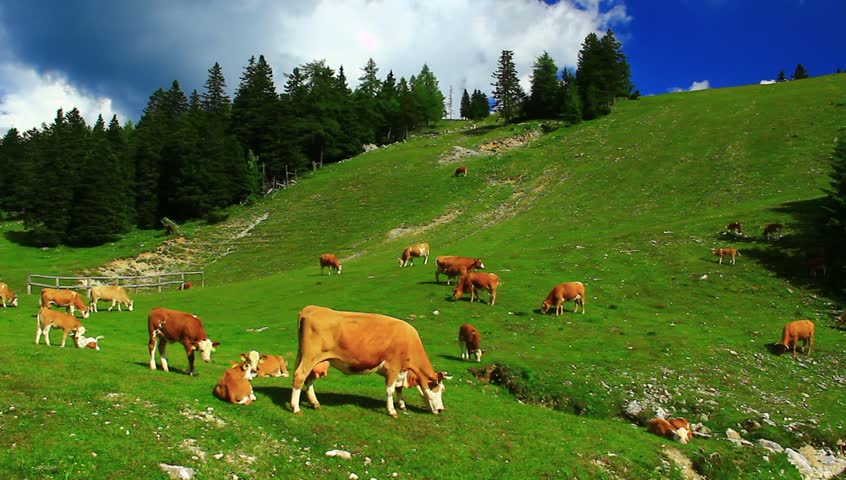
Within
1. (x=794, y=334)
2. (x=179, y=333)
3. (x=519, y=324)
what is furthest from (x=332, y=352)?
(x=794, y=334)

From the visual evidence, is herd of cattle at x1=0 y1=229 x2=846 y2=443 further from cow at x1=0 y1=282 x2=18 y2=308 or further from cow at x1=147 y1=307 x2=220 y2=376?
cow at x1=0 y1=282 x2=18 y2=308

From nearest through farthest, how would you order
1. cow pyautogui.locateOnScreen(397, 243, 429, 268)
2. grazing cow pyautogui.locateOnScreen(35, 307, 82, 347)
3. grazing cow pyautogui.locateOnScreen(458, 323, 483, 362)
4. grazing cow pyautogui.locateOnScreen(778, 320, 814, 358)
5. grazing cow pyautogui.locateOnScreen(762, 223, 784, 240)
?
grazing cow pyautogui.locateOnScreen(35, 307, 82, 347)
grazing cow pyautogui.locateOnScreen(458, 323, 483, 362)
grazing cow pyautogui.locateOnScreen(778, 320, 814, 358)
grazing cow pyautogui.locateOnScreen(762, 223, 784, 240)
cow pyautogui.locateOnScreen(397, 243, 429, 268)

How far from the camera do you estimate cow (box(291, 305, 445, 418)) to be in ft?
37.9

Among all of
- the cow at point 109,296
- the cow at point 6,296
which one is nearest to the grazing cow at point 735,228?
the cow at point 109,296

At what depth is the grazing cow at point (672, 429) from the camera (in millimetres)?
14602

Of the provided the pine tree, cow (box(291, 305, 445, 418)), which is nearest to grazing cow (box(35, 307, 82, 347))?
cow (box(291, 305, 445, 418))

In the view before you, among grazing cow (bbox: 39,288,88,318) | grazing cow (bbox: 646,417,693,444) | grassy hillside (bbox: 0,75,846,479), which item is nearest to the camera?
grassy hillside (bbox: 0,75,846,479)

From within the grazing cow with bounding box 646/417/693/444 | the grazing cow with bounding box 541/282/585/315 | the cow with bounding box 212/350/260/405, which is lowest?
the grazing cow with bounding box 646/417/693/444

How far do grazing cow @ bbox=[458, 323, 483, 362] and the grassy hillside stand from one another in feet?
1.86

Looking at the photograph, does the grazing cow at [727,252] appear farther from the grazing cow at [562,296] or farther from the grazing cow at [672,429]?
the grazing cow at [672,429]

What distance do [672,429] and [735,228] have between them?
100ft

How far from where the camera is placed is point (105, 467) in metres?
7.91

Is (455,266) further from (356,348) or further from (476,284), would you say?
(356,348)

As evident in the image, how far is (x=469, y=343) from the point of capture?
2114 centimetres
